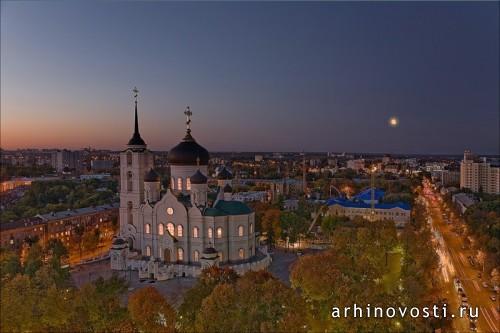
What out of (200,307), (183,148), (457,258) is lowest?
(457,258)

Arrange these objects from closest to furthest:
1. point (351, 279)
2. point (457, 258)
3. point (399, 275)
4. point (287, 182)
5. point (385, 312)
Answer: point (385, 312), point (351, 279), point (399, 275), point (457, 258), point (287, 182)

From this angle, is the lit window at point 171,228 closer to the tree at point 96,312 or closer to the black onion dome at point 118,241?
the black onion dome at point 118,241

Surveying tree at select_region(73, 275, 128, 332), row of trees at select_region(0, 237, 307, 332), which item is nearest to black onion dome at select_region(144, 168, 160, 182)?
row of trees at select_region(0, 237, 307, 332)

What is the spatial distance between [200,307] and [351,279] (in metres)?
7.54

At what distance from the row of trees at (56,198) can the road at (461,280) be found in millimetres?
43501

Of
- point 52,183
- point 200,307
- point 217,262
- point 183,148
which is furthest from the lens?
point 52,183

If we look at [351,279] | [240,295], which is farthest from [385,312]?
[240,295]

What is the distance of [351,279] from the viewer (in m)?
21.3

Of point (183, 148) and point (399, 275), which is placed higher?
point (183, 148)

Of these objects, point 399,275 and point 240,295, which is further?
point 399,275

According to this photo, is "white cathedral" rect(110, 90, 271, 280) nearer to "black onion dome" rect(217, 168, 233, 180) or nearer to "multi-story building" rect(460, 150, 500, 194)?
"black onion dome" rect(217, 168, 233, 180)

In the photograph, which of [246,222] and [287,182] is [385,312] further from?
[287,182]

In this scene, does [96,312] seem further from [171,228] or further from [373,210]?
[373,210]

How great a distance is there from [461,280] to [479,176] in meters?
60.9
